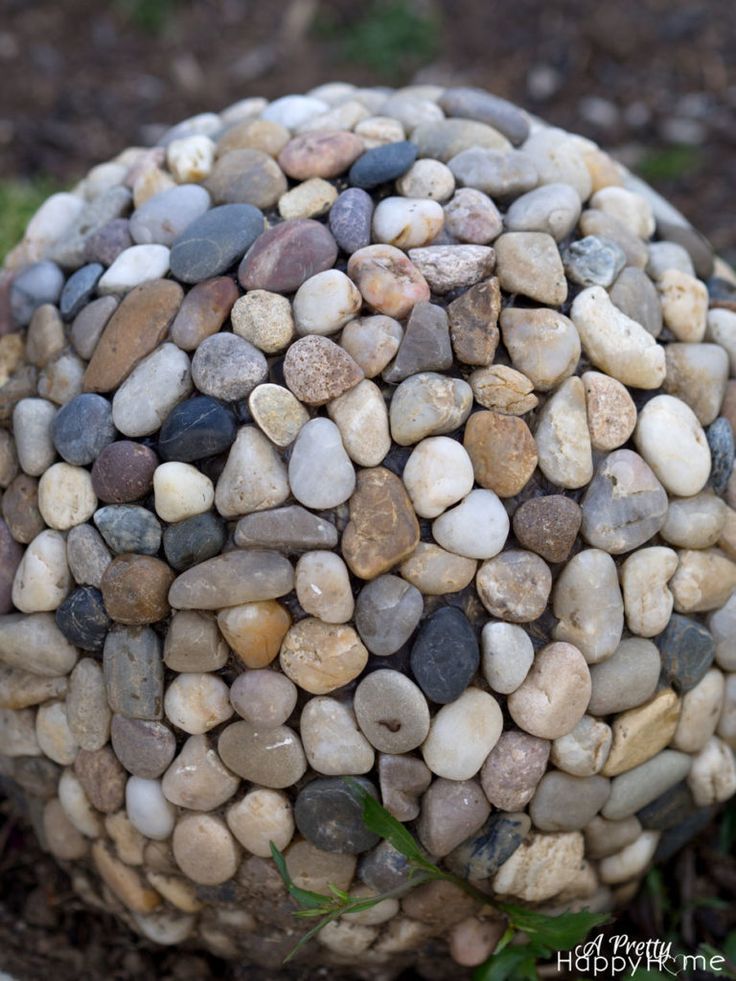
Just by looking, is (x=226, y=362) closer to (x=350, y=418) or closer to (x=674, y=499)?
(x=350, y=418)

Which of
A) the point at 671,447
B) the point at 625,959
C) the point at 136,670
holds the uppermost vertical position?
the point at 671,447

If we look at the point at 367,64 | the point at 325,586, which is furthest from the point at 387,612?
the point at 367,64

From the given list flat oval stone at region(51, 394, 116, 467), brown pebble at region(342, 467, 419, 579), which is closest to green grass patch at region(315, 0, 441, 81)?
flat oval stone at region(51, 394, 116, 467)

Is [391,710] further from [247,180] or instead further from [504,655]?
[247,180]

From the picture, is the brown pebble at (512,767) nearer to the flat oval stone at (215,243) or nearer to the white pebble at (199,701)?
the white pebble at (199,701)

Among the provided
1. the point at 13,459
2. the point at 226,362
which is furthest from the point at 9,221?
the point at 226,362

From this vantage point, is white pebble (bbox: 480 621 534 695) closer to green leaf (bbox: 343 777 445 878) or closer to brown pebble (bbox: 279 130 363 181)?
green leaf (bbox: 343 777 445 878)

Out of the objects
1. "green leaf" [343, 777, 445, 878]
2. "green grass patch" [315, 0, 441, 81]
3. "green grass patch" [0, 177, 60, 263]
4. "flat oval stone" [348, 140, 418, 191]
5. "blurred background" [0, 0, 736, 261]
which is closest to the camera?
"green leaf" [343, 777, 445, 878]
